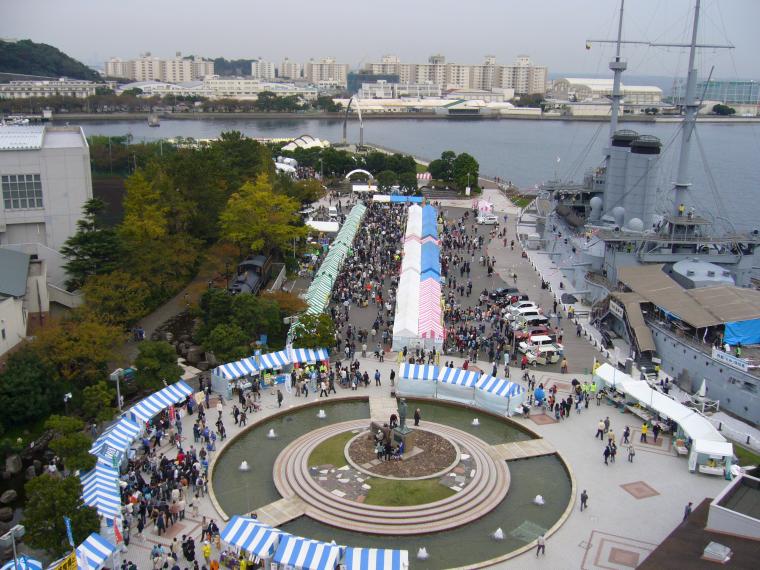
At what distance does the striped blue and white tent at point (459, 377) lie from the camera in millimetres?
29250

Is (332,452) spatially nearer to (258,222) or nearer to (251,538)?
(251,538)

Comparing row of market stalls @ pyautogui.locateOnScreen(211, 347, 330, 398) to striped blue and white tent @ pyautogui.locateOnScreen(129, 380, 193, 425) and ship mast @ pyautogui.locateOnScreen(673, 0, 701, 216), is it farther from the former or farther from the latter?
ship mast @ pyautogui.locateOnScreen(673, 0, 701, 216)

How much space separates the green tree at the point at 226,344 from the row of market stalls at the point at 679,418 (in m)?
15.6

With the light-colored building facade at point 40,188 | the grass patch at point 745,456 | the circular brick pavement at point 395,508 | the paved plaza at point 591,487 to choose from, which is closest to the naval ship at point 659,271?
the grass patch at point 745,456

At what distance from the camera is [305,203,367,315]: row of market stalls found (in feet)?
125

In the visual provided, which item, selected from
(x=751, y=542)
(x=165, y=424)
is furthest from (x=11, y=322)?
(x=751, y=542)

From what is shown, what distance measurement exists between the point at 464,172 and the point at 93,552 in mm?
65636

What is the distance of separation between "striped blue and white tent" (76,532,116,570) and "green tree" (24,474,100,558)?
1.36 ft

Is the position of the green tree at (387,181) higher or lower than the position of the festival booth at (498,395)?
higher

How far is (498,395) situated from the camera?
28.3 meters

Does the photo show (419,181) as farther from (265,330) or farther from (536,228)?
(265,330)

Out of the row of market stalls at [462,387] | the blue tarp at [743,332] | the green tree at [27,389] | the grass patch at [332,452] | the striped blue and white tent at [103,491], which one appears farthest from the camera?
the blue tarp at [743,332]

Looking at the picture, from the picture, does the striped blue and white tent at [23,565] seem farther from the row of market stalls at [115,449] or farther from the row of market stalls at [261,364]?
the row of market stalls at [261,364]

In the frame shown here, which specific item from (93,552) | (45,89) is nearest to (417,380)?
(93,552)
